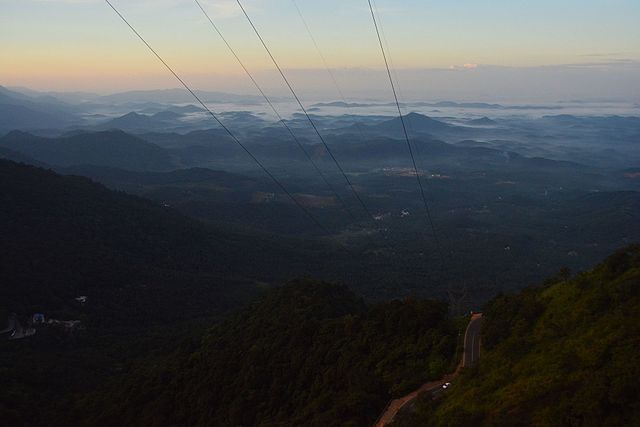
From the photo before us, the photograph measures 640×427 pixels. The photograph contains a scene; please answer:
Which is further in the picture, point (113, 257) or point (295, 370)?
point (113, 257)

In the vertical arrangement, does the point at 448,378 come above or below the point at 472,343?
below

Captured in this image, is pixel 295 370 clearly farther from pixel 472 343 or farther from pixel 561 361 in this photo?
pixel 561 361

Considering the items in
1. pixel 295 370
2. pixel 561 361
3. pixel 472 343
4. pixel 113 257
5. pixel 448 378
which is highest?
pixel 561 361

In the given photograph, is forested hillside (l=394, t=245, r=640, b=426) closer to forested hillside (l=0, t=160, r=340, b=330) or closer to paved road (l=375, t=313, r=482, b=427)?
paved road (l=375, t=313, r=482, b=427)

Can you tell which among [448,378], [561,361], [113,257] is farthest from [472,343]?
[113,257]

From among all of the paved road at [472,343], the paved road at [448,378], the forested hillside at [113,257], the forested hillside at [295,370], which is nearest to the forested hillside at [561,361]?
the paved road at [472,343]

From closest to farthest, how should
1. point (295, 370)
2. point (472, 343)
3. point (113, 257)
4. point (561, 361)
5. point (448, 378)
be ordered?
point (561, 361) → point (448, 378) → point (472, 343) → point (295, 370) → point (113, 257)
